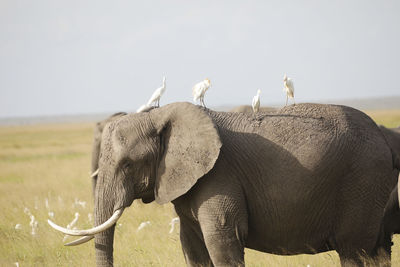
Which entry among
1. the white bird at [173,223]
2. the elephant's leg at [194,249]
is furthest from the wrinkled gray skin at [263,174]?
the white bird at [173,223]

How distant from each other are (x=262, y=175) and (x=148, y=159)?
1.07 m

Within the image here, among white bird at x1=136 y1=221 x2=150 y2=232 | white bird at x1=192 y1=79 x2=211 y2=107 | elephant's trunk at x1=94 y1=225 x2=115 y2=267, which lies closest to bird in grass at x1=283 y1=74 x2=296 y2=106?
white bird at x1=192 y1=79 x2=211 y2=107

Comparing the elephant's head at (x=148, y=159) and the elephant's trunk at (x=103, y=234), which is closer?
the elephant's head at (x=148, y=159)

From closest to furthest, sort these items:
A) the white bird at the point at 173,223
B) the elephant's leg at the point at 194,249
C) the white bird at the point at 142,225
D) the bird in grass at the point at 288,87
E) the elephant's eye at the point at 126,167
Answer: the elephant's eye at the point at 126,167
the elephant's leg at the point at 194,249
the white bird at the point at 173,223
the white bird at the point at 142,225
the bird in grass at the point at 288,87

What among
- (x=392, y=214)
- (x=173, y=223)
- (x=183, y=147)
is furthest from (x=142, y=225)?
(x=183, y=147)

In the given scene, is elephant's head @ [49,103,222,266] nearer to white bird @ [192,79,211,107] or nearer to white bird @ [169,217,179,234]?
white bird @ [169,217,179,234]

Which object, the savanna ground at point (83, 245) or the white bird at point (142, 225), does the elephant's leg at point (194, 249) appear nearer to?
the savanna ground at point (83, 245)

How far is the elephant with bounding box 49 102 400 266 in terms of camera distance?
5.63m

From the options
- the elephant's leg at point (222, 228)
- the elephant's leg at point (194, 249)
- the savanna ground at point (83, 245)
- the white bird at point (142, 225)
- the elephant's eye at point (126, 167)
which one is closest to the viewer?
the elephant's leg at point (222, 228)

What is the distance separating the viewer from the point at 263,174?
5746mm

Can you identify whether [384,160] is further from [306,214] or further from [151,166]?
[151,166]

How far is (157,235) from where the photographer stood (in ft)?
33.3

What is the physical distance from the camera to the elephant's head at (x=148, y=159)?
5.60m

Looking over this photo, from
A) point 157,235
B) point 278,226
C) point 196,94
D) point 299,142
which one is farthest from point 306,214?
point 196,94
